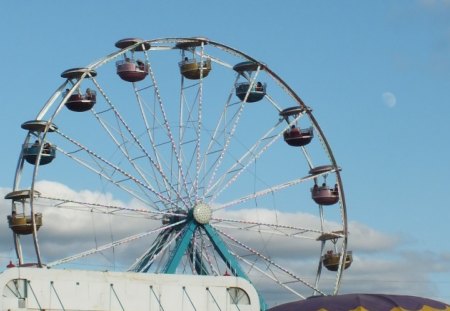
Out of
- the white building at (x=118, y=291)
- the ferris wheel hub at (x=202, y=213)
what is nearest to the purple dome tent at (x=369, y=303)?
the white building at (x=118, y=291)

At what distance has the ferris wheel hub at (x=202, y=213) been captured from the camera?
247ft

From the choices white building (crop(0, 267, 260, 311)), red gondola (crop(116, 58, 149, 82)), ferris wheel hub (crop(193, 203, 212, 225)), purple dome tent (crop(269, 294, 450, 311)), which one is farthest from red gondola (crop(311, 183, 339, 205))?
purple dome tent (crop(269, 294, 450, 311))

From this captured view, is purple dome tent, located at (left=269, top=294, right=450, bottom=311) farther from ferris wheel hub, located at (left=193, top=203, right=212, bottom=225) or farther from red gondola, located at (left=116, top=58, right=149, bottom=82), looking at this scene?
red gondola, located at (left=116, top=58, right=149, bottom=82)

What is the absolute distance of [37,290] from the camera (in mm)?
60969

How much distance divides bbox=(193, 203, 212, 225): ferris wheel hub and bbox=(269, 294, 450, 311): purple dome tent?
1459cm

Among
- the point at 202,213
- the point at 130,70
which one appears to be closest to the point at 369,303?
the point at 202,213

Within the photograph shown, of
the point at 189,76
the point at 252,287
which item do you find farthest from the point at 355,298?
the point at 189,76

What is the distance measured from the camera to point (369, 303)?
59.7m

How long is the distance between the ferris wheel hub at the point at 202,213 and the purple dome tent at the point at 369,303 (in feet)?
47.9

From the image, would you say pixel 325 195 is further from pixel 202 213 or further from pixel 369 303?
pixel 369 303

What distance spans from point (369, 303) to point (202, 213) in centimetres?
1796

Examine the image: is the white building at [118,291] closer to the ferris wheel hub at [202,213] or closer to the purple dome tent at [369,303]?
the purple dome tent at [369,303]

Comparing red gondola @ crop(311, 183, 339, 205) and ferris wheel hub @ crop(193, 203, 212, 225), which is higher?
red gondola @ crop(311, 183, 339, 205)

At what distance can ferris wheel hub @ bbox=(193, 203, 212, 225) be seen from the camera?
7522 centimetres
